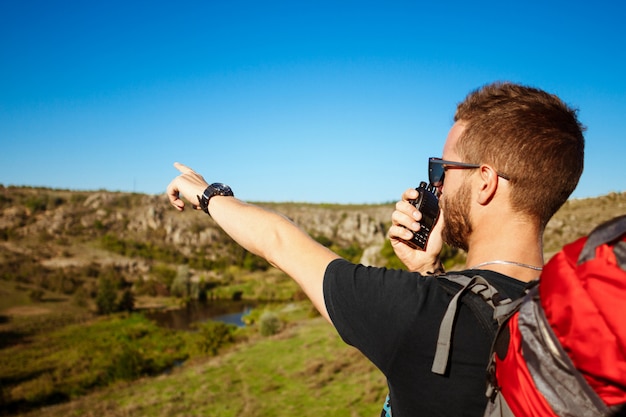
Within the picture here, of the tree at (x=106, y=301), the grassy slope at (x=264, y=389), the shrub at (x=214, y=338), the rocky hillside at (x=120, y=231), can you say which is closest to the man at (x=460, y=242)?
the grassy slope at (x=264, y=389)

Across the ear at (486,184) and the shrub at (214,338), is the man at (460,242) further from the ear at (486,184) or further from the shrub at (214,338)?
the shrub at (214,338)

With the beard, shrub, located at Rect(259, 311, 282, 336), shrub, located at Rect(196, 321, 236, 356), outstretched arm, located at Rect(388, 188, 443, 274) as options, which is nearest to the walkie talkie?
outstretched arm, located at Rect(388, 188, 443, 274)

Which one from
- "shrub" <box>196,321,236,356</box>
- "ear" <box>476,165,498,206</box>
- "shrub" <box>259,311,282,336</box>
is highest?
"ear" <box>476,165,498,206</box>

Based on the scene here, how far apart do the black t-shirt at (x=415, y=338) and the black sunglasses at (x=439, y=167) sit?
0.58m

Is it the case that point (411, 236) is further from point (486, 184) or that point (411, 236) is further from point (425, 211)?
point (486, 184)

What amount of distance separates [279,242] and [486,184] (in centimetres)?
91

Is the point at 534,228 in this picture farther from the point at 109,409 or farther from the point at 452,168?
the point at 109,409

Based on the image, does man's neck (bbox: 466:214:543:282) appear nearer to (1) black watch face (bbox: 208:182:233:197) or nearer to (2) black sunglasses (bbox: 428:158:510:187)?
(2) black sunglasses (bbox: 428:158:510:187)

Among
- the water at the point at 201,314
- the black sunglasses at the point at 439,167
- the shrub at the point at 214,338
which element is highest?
the black sunglasses at the point at 439,167

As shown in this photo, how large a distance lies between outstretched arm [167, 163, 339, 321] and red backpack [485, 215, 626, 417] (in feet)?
2.36

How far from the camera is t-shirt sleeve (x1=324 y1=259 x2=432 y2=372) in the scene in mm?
1362

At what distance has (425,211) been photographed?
215 centimetres

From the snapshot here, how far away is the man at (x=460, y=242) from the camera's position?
136 centimetres

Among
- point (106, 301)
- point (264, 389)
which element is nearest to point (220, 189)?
point (264, 389)
